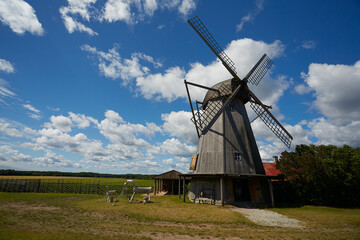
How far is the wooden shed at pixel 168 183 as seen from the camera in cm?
2373

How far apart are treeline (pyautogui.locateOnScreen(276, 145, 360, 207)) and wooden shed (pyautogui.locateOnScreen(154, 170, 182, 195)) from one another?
42.6 ft

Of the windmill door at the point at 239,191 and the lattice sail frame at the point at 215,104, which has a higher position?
the lattice sail frame at the point at 215,104

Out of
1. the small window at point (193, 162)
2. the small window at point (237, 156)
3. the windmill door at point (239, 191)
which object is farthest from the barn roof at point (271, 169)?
the small window at point (193, 162)

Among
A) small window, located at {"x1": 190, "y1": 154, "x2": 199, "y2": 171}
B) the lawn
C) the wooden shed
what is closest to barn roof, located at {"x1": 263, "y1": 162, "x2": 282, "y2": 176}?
the wooden shed

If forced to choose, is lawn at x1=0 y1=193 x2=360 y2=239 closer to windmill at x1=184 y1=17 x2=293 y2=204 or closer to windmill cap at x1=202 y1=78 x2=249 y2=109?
windmill at x1=184 y1=17 x2=293 y2=204

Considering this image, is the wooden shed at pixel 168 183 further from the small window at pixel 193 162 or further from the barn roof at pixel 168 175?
the small window at pixel 193 162

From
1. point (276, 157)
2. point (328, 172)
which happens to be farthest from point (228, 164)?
point (276, 157)

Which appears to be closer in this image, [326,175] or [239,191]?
[326,175]

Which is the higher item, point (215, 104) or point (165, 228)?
point (215, 104)

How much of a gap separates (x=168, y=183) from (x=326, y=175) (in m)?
17.9

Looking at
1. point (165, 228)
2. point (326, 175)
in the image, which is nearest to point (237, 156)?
Answer: point (326, 175)

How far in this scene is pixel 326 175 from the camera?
51.5 ft

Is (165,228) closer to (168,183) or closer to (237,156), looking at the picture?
(237,156)

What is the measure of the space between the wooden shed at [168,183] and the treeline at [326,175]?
42.6ft
